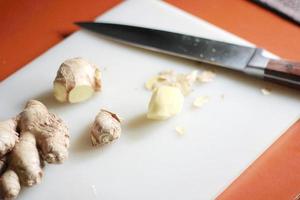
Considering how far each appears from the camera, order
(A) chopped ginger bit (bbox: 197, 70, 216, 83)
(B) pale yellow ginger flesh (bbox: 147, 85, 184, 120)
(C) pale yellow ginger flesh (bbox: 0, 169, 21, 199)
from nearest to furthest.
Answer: (C) pale yellow ginger flesh (bbox: 0, 169, 21, 199) → (B) pale yellow ginger flesh (bbox: 147, 85, 184, 120) → (A) chopped ginger bit (bbox: 197, 70, 216, 83)

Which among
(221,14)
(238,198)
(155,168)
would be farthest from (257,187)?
(221,14)

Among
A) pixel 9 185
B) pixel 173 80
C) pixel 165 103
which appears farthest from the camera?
pixel 173 80

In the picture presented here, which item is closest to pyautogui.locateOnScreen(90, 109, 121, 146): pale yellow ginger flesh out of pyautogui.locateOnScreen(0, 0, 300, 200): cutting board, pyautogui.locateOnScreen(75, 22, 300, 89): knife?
pyautogui.locateOnScreen(0, 0, 300, 200): cutting board

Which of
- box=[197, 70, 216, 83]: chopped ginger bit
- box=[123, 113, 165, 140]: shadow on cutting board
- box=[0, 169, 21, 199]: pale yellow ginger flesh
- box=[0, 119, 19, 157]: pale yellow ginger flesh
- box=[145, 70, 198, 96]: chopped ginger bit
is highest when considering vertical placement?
box=[197, 70, 216, 83]: chopped ginger bit

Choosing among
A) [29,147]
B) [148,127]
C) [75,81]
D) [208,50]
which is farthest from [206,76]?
[29,147]

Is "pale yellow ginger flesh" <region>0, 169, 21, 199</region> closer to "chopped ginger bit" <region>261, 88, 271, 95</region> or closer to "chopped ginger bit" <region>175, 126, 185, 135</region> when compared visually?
"chopped ginger bit" <region>175, 126, 185, 135</region>

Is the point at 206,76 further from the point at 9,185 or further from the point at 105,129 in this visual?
the point at 9,185

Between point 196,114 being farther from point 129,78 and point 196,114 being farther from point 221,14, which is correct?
point 221,14
